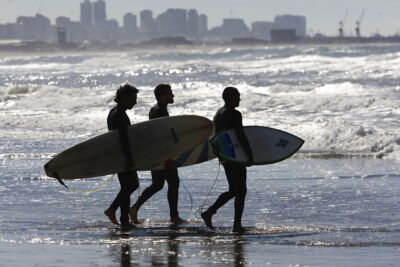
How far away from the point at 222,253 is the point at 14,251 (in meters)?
1.53

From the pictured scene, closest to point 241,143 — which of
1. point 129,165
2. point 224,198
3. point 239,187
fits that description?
point 239,187

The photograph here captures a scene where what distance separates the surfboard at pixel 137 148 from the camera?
10156 millimetres

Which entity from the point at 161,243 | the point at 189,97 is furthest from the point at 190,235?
the point at 189,97

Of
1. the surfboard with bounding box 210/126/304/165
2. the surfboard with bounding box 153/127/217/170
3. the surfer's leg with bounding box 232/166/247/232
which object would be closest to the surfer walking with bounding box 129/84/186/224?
the surfboard with bounding box 153/127/217/170

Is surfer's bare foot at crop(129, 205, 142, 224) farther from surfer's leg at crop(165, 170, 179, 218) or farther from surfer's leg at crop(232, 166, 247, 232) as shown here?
surfer's leg at crop(232, 166, 247, 232)

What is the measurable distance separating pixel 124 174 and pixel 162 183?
1.94ft

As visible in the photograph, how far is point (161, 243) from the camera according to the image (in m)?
9.01

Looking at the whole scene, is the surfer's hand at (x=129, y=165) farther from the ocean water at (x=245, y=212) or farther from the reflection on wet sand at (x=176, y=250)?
the reflection on wet sand at (x=176, y=250)

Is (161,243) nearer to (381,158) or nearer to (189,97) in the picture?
(381,158)

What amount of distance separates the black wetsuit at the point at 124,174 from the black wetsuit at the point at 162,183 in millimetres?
445

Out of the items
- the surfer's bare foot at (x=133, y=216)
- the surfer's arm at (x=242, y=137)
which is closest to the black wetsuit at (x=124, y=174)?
the surfer's bare foot at (x=133, y=216)

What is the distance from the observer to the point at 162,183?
34.5ft

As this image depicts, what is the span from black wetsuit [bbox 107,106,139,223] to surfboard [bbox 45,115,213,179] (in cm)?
10

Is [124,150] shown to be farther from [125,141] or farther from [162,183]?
[162,183]
